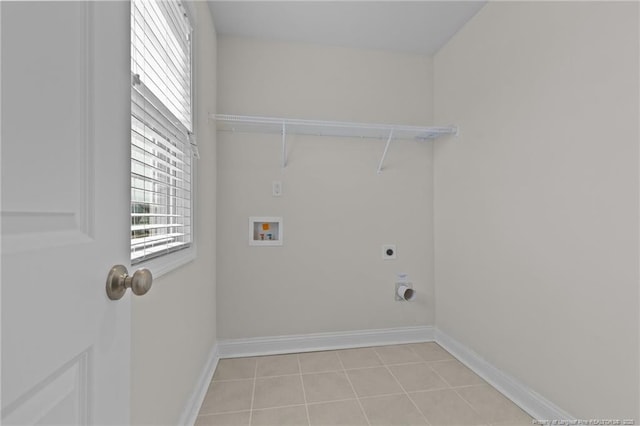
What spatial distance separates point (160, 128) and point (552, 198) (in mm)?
1851

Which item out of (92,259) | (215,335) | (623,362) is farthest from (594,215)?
(215,335)

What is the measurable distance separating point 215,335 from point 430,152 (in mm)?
2245

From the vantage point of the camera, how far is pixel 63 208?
43cm

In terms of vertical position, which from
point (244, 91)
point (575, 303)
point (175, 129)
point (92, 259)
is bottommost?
point (575, 303)

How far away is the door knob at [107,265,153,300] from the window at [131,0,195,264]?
419 millimetres

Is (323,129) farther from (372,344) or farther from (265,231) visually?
(372,344)

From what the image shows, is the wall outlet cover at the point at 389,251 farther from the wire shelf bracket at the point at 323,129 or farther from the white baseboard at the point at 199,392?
the white baseboard at the point at 199,392

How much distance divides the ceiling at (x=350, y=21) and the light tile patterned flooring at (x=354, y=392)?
2404 millimetres

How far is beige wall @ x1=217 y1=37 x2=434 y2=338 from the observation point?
7.11 feet

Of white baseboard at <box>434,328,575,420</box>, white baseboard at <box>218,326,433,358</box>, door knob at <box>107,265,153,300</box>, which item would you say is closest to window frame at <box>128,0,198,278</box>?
door knob at <box>107,265,153,300</box>

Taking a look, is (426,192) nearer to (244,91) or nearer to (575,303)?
(575,303)

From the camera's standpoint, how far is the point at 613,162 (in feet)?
3.92

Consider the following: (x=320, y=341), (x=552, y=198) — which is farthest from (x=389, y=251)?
(x=552, y=198)

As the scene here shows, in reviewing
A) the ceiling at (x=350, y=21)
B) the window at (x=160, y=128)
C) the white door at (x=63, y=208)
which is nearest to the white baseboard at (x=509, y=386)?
the white door at (x=63, y=208)
